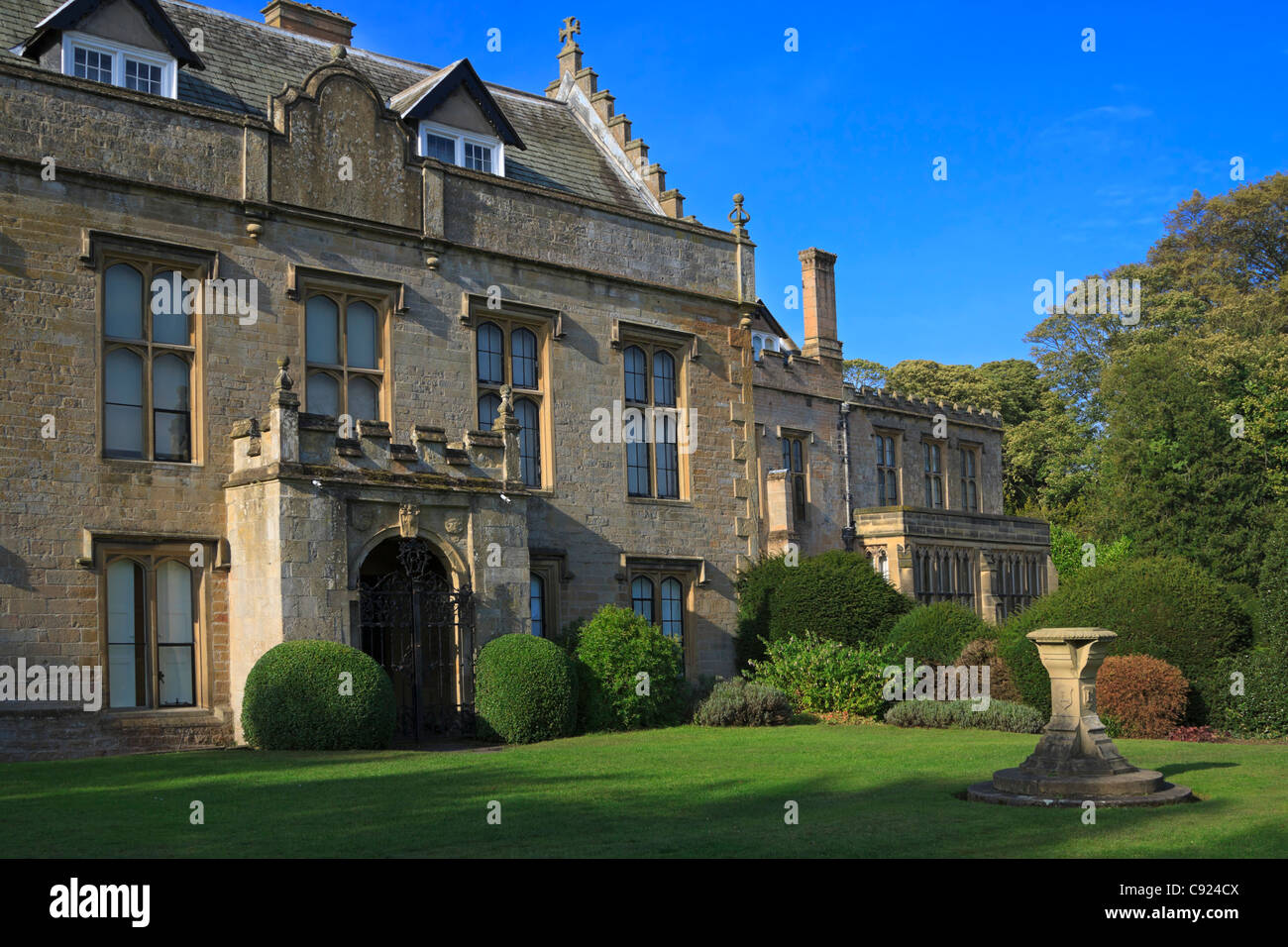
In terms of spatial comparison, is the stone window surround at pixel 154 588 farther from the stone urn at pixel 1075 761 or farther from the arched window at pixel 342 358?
the stone urn at pixel 1075 761

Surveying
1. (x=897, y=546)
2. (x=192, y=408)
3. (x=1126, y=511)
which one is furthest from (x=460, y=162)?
(x=1126, y=511)

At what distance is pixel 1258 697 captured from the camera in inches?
774

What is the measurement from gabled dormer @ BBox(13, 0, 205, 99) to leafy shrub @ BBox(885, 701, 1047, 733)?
15114 mm

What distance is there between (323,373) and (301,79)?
6.37 m

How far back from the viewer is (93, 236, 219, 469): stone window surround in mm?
18219

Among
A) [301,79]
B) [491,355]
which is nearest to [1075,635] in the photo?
[491,355]

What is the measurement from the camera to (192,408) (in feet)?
62.6

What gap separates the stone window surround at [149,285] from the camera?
1822 cm

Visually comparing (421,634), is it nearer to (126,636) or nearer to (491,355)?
(126,636)

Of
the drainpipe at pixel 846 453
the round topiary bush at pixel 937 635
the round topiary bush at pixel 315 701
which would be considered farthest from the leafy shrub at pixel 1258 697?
the drainpipe at pixel 846 453

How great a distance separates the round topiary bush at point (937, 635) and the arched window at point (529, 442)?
7.28 meters

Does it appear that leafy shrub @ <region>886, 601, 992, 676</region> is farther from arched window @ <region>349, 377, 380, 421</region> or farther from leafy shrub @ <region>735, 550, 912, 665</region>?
arched window @ <region>349, 377, 380, 421</region>

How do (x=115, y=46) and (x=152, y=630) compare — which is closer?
(x=152, y=630)

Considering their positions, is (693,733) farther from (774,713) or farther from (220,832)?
(220,832)
